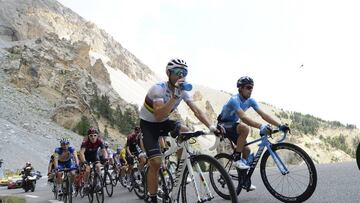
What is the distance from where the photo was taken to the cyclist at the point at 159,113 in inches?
260

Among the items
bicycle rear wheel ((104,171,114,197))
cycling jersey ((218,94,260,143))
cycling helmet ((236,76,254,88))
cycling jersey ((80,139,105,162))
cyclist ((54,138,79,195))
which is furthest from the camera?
cyclist ((54,138,79,195))

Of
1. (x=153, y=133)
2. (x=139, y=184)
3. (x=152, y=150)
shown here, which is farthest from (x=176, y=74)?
(x=139, y=184)

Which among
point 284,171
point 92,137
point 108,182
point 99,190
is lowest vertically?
point 99,190

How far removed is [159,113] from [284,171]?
2.45 meters

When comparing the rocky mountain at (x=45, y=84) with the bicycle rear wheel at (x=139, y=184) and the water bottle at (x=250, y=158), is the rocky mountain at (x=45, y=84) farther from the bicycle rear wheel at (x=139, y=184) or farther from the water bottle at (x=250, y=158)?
the water bottle at (x=250, y=158)

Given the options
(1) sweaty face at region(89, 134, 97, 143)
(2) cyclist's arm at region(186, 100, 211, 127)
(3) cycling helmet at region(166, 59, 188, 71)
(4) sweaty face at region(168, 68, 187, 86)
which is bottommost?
(2) cyclist's arm at region(186, 100, 211, 127)

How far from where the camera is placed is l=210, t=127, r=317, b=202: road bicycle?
726 cm

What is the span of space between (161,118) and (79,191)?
7136 millimetres

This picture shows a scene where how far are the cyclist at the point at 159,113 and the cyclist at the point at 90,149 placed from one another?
5.30 metres

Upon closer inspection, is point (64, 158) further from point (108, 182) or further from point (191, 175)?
point (191, 175)

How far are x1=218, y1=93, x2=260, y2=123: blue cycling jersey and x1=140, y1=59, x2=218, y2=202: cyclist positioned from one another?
157 centimetres

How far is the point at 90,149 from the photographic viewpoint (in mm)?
12883

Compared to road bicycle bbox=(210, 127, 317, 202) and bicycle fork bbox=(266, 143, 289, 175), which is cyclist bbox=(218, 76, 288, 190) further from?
bicycle fork bbox=(266, 143, 289, 175)

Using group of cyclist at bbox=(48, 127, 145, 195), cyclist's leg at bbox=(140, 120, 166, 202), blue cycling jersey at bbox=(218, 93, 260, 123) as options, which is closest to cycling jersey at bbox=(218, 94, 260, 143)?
blue cycling jersey at bbox=(218, 93, 260, 123)
